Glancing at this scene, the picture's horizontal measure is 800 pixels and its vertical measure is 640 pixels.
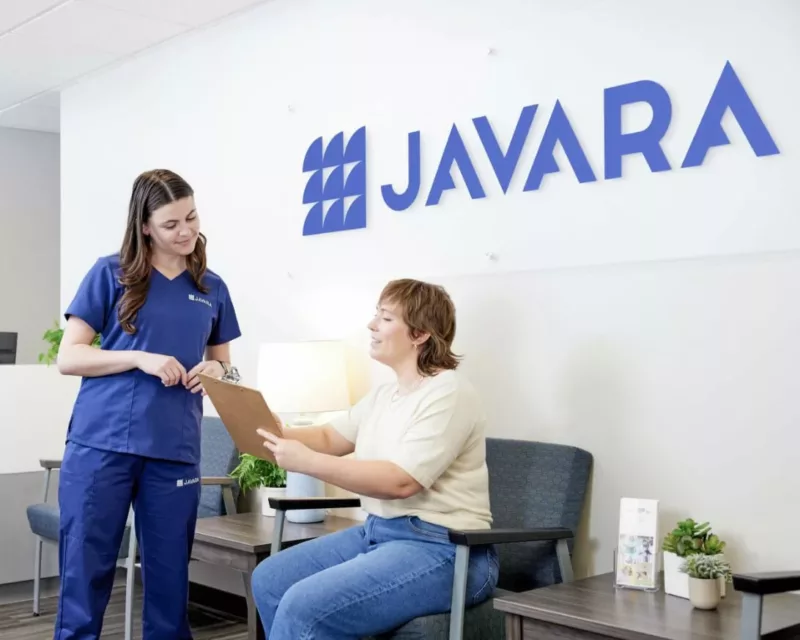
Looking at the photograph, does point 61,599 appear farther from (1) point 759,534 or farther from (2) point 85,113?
(2) point 85,113

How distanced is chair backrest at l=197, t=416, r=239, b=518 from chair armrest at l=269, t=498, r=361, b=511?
3.17ft

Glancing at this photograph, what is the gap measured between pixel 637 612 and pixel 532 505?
64 cm

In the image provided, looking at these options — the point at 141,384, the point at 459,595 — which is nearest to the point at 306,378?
the point at 141,384

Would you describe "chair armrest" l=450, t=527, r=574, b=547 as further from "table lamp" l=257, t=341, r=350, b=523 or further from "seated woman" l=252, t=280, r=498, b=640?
"table lamp" l=257, t=341, r=350, b=523

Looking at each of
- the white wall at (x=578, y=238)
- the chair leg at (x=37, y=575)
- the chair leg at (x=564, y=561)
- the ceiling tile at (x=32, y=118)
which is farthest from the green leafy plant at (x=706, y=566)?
the ceiling tile at (x=32, y=118)

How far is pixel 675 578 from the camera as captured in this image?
2611mm

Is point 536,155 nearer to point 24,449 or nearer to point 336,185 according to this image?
point 336,185

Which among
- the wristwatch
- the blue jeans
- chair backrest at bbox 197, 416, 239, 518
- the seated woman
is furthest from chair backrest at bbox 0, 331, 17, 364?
the blue jeans

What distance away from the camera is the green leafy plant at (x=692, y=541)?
8.48 ft

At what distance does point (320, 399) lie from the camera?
3672 millimetres

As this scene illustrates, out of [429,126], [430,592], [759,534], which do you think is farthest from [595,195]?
[430,592]

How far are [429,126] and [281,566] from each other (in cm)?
169

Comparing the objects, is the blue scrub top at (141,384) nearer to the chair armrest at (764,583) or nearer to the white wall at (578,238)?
the white wall at (578,238)

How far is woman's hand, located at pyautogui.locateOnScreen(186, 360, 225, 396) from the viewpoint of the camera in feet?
9.05
